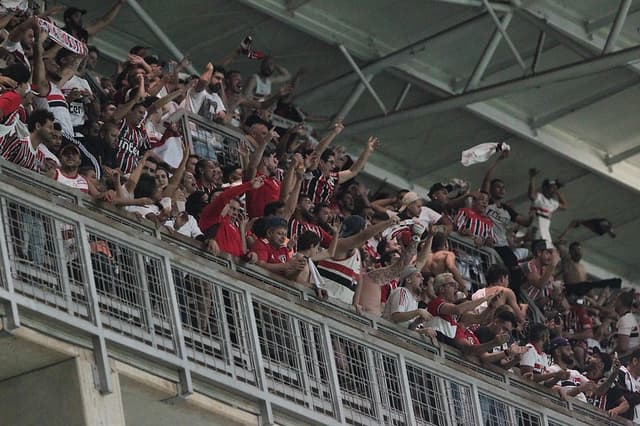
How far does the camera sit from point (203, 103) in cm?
2036

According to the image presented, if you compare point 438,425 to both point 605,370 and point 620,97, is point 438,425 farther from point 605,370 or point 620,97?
point 620,97

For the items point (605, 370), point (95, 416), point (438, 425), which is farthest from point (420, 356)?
point (605, 370)

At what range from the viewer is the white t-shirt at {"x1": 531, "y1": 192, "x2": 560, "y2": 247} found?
25.9m

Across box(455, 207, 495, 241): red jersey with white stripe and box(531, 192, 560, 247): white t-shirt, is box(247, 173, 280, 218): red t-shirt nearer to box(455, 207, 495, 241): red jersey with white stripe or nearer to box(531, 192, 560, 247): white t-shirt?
box(455, 207, 495, 241): red jersey with white stripe

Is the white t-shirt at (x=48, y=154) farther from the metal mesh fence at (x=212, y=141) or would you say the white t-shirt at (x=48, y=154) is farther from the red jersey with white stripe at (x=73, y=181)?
the metal mesh fence at (x=212, y=141)

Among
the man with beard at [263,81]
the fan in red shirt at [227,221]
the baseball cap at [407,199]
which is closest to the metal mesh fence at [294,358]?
the fan in red shirt at [227,221]

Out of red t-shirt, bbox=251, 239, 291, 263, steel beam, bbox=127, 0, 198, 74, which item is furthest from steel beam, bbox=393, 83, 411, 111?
red t-shirt, bbox=251, 239, 291, 263

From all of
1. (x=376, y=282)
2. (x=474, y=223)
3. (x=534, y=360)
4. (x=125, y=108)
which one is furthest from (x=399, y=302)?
(x=474, y=223)

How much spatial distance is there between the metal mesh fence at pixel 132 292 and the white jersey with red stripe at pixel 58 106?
234 centimetres

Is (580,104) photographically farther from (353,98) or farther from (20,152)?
(20,152)

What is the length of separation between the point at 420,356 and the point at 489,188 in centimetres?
827

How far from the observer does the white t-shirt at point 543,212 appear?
85.1 feet

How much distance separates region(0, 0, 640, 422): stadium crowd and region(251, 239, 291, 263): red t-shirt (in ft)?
0.06

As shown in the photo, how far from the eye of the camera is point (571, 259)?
84.5 ft
